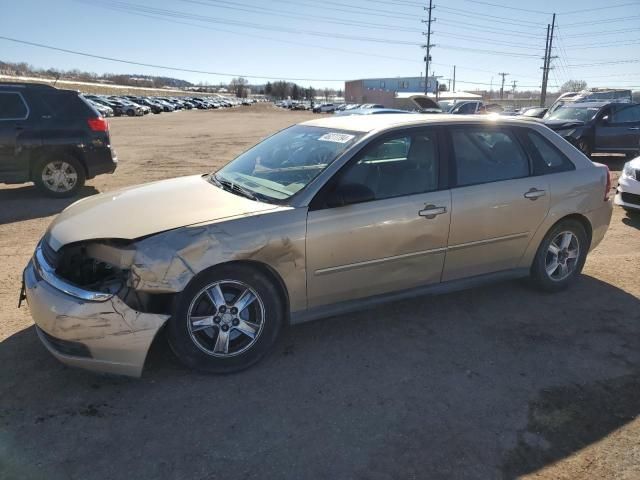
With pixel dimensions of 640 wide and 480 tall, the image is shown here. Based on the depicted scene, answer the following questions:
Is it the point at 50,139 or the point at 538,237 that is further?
the point at 50,139

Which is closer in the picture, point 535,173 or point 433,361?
point 433,361

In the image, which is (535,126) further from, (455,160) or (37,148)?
(37,148)

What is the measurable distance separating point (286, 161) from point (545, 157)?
92.0 inches

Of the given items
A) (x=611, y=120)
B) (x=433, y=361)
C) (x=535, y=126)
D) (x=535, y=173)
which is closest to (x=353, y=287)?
(x=433, y=361)

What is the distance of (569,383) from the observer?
3.23 meters

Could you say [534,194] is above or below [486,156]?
below

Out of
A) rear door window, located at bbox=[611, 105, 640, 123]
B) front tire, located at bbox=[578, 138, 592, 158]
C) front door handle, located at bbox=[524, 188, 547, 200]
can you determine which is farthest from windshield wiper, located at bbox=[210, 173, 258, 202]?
rear door window, located at bbox=[611, 105, 640, 123]

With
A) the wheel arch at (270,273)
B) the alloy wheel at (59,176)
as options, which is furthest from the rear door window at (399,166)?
the alloy wheel at (59,176)

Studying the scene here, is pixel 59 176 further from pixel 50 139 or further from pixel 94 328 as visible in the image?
pixel 94 328

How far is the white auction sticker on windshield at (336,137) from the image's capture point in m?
3.80

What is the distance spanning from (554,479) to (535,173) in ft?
8.88

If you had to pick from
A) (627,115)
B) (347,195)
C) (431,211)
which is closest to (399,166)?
(431,211)

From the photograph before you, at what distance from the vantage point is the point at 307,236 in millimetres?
3320

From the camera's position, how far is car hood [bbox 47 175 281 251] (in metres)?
3.15
